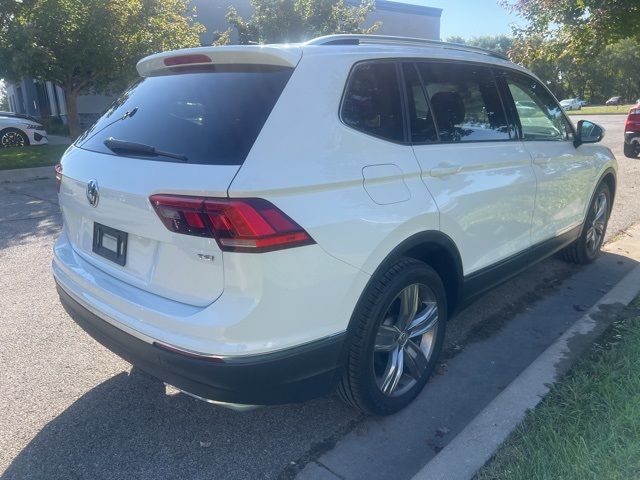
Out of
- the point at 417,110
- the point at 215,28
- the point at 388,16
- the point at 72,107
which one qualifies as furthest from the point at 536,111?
the point at 388,16

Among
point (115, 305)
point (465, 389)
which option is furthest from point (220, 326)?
point (465, 389)

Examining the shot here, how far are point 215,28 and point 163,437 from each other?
22.6 metres

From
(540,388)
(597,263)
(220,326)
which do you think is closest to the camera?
(220,326)

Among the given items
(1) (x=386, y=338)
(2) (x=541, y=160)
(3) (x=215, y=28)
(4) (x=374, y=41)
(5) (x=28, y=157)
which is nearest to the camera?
(1) (x=386, y=338)

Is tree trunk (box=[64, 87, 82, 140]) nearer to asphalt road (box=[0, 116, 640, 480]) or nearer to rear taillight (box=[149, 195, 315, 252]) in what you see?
asphalt road (box=[0, 116, 640, 480])

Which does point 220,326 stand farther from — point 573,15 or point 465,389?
point 573,15

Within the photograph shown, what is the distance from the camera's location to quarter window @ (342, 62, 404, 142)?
8.87 ft

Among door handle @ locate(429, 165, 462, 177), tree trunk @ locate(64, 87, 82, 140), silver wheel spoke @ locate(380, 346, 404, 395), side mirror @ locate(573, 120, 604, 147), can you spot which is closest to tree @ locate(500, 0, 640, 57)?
side mirror @ locate(573, 120, 604, 147)

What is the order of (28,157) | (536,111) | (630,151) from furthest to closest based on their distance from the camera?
(28,157) < (630,151) < (536,111)

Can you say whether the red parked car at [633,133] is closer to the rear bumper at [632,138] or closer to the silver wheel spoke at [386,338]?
the rear bumper at [632,138]

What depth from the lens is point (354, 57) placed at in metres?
2.79

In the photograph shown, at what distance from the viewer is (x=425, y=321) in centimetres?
319

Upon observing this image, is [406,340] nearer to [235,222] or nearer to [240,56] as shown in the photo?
[235,222]

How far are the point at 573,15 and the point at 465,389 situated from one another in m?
4.52
